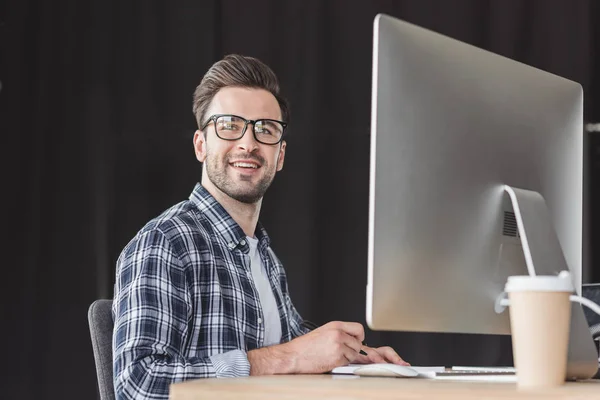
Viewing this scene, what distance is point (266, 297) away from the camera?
74.6 inches

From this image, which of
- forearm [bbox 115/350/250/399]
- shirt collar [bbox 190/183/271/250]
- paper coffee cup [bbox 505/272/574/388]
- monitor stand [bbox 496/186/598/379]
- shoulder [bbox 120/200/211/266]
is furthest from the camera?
shirt collar [bbox 190/183/271/250]

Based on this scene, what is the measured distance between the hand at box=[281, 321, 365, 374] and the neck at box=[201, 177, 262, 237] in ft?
1.65

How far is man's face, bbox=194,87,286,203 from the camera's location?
185 cm

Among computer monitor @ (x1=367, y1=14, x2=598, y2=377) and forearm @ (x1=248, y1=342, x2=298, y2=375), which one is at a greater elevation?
computer monitor @ (x1=367, y1=14, x2=598, y2=377)

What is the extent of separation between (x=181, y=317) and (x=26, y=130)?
89.8 inches

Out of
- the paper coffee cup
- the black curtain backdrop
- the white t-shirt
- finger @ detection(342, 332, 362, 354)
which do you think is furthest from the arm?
the black curtain backdrop

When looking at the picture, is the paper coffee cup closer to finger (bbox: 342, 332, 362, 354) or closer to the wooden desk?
the wooden desk

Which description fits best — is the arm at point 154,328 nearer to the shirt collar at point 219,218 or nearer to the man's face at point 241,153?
the shirt collar at point 219,218

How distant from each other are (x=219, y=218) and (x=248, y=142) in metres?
0.17

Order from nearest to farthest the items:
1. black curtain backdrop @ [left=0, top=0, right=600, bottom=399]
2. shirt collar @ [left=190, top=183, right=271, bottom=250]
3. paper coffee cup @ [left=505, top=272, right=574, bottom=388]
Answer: paper coffee cup @ [left=505, top=272, right=574, bottom=388]
shirt collar @ [left=190, top=183, right=271, bottom=250]
black curtain backdrop @ [left=0, top=0, right=600, bottom=399]

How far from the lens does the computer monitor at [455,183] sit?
0.99 meters

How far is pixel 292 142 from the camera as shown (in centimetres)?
336

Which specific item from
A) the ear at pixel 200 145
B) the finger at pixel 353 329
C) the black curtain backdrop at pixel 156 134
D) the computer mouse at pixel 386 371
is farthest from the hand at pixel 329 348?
the black curtain backdrop at pixel 156 134

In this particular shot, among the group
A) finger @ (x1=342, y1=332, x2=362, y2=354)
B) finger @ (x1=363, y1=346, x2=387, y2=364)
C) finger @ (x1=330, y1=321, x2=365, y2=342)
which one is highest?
finger @ (x1=330, y1=321, x2=365, y2=342)
